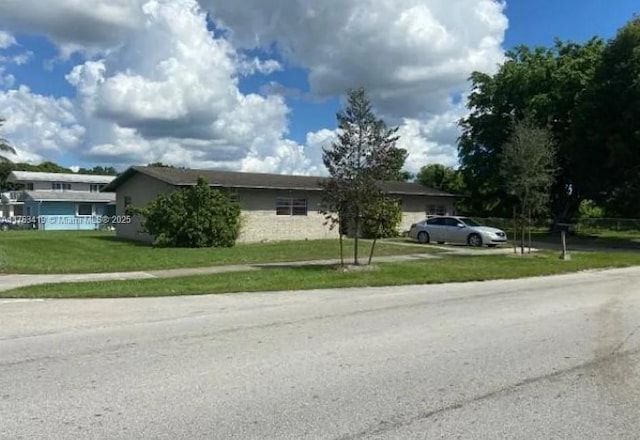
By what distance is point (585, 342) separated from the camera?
8445 millimetres

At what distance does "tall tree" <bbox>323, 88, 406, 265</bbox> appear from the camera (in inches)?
738

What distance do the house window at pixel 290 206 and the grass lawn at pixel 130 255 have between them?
4886mm

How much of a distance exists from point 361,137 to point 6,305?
10409mm

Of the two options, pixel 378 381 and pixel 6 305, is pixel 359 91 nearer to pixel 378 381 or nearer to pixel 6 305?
Result: pixel 6 305

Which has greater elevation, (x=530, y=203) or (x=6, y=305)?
(x=530, y=203)

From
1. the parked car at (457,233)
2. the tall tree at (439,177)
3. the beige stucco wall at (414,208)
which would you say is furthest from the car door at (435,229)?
the tall tree at (439,177)

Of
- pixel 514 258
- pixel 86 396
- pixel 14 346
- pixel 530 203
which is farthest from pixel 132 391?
pixel 530 203

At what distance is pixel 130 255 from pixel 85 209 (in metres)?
44.4

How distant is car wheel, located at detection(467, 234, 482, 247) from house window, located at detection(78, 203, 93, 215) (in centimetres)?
4461

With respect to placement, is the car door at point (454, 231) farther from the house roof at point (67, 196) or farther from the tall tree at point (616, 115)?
the house roof at point (67, 196)

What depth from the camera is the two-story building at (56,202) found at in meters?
61.1

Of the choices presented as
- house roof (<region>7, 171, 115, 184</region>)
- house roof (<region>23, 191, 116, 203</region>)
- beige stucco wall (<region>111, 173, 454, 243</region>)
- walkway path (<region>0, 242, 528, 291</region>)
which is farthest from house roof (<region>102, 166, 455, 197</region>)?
house roof (<region>7, 171, 115, 184</region>)

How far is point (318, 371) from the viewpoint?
6824mm

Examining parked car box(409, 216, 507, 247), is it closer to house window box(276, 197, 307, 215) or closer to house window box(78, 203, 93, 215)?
house window box(276, 197, 307, 215)
